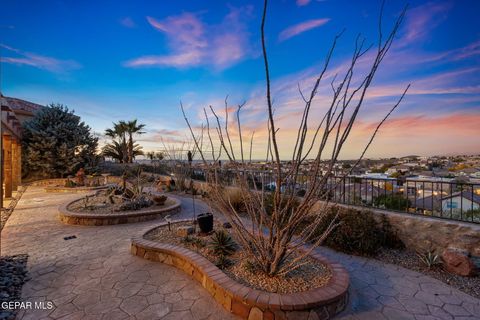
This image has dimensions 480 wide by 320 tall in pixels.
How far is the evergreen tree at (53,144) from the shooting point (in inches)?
531

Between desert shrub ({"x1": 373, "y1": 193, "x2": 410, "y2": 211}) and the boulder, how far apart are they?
1.25 m

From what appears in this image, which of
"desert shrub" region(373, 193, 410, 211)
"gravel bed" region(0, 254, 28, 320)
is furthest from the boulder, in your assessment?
"gravel bed" region(0, 254, 28, 320)

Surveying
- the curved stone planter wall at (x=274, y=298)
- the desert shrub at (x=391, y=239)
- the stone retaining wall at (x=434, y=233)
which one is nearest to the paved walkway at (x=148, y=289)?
the curved stone planter wall at (x=274, y=298)

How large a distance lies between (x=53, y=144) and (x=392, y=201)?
55.3ft

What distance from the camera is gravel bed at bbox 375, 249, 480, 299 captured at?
294 cm

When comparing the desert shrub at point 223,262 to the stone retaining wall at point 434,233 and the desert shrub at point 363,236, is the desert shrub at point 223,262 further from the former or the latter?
the stone retaining wall at point 434,233

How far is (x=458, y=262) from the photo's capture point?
3240 mm

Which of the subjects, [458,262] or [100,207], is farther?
[100,207]

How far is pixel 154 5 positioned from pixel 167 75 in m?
3.01

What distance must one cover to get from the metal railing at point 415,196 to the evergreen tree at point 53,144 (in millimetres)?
14350

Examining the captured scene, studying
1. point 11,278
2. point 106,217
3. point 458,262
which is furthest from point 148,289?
point 458,262

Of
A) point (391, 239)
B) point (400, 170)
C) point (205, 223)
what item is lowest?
point (391, 239)

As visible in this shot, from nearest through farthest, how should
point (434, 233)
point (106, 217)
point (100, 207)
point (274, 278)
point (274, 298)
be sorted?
point (274, 298)
point (274, 278)
point (434, 233)
point (106, 217)
point (100, 207)

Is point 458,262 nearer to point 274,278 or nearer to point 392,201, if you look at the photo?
point 392,201
